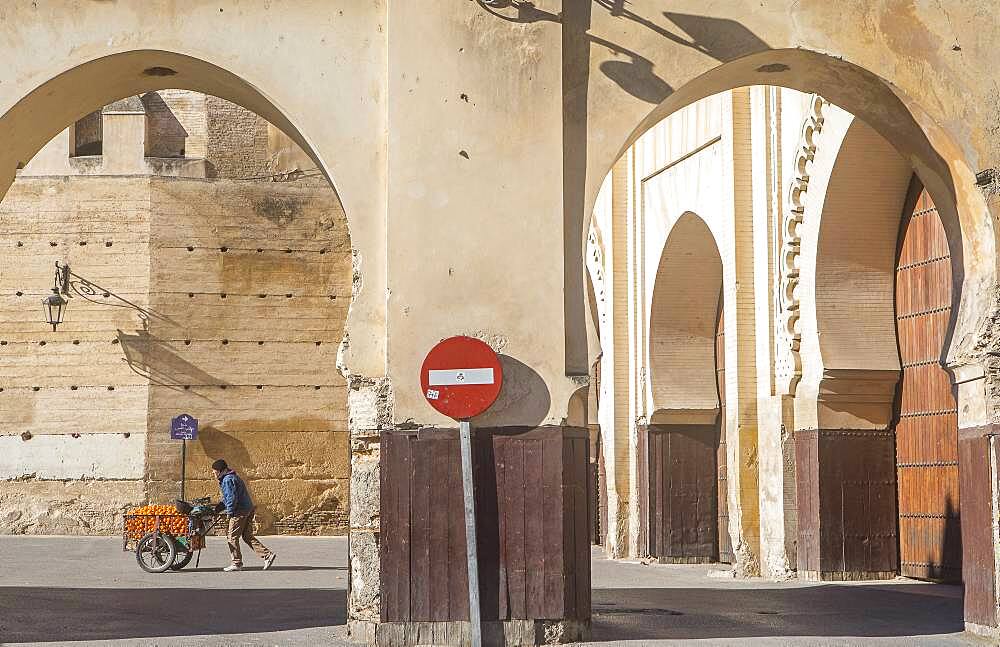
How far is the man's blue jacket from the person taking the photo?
14.5m

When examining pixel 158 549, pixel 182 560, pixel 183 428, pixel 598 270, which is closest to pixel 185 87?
pixel 158 549

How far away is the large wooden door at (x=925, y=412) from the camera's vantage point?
1187cm

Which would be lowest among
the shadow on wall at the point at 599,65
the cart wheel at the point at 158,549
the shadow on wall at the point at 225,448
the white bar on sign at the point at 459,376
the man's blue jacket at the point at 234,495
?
the cart wheel at the point at 158,549

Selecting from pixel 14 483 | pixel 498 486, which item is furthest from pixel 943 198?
pixel 14 483

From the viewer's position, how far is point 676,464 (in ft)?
53.3

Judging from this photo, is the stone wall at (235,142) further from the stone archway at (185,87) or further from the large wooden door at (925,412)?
the stone archway at (185,87)

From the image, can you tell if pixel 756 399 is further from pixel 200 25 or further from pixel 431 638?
pixel 200 25

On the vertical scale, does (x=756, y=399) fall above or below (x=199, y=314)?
below

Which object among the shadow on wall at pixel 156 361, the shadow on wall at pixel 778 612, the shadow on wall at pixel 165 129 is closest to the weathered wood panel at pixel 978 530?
the shadow on wall at pixel 778 612

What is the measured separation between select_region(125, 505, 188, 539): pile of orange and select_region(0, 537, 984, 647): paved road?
19.6 inches

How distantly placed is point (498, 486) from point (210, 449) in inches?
591

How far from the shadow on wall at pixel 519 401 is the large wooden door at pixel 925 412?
510 centimetres

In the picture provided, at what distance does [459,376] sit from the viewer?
303 inches

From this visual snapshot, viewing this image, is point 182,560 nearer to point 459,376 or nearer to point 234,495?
point 234,495
